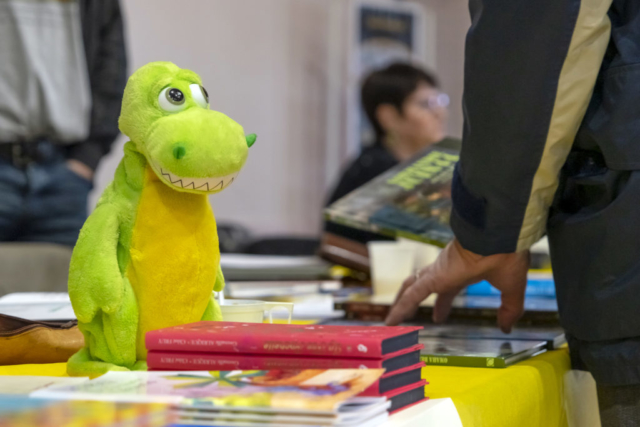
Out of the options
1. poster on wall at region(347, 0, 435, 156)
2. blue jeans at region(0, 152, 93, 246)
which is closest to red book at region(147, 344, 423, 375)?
blue jeans at region(0, 152, 93, 246)

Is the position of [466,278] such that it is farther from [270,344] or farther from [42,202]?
[42,202]

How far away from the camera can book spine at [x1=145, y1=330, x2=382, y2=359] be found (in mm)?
419

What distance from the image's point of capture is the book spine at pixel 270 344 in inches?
16.5

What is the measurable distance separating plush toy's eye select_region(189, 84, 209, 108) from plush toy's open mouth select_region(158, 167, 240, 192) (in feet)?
0.22

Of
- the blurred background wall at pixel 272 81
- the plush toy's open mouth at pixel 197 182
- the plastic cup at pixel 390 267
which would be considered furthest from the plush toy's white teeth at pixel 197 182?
the blurred background wall at pixel 272 81

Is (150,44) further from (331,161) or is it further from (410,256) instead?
(410,256)

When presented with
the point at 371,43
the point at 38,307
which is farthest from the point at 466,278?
the point at 371,43

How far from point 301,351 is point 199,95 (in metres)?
0.22

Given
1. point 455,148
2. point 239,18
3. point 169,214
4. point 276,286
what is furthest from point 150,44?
point 169,214

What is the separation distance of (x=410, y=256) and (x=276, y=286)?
0.95 ft

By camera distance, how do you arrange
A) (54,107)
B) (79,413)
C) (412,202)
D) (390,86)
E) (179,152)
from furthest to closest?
(390,86), (54,107), (412,202), (179,152), (79,413)

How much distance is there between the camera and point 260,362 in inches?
17.2

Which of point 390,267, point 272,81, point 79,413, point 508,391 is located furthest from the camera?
point 272,81

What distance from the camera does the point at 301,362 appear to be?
430mm
